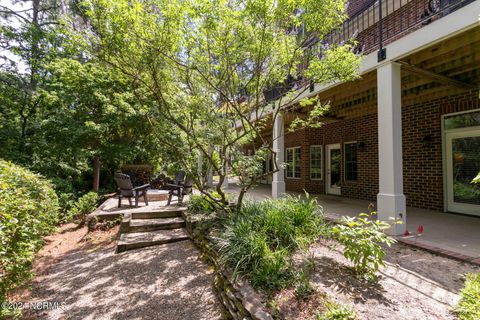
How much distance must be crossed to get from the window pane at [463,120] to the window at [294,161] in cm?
508

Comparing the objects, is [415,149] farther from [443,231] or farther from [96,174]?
[96,174]

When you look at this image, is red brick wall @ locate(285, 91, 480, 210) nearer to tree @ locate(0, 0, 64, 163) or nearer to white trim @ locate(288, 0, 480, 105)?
white trim @ locate(288, 0, 480, 105)

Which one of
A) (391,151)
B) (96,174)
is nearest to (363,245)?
(391,151)

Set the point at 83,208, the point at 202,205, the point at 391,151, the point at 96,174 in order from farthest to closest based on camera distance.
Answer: the point at 96,174 → the point at 83,208 → the point at 202,205 → the point at 391,151

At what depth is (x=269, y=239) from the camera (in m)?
2.99

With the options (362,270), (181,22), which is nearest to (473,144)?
(362,270)

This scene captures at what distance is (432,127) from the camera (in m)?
5.96

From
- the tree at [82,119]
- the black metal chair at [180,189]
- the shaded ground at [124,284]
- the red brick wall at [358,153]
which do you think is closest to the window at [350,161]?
the red brick wall at [358,153]

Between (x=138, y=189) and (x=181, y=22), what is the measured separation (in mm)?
4118

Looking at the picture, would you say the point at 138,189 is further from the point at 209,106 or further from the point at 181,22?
the point at 181,22

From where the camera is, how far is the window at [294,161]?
33.0 feet

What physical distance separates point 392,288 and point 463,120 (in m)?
5.41

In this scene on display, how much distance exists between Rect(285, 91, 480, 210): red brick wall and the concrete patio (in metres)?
0.61

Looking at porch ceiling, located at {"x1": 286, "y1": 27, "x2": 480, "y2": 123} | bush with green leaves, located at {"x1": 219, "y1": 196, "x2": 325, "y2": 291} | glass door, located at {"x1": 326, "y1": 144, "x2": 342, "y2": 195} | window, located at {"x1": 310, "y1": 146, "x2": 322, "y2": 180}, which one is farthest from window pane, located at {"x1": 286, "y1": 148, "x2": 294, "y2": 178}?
bush with green leaves, located at {"x1": 219, "y1": 196, "x2": 325, "y2": 291}
